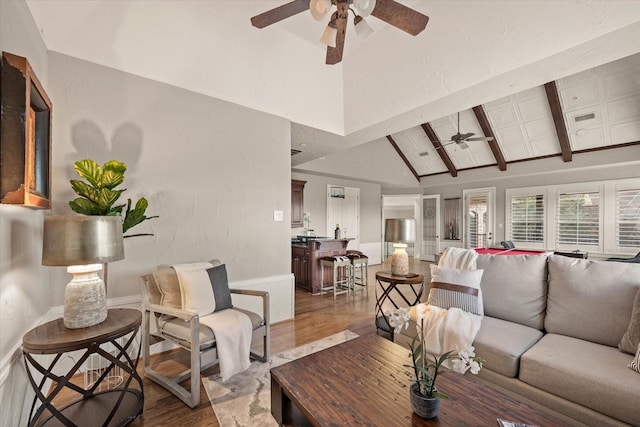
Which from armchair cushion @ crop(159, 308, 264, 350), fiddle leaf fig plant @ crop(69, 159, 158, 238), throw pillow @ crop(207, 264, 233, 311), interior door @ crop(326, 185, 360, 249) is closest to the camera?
fiddle leaf fig plant @ crop(69, 159, 158, 238)

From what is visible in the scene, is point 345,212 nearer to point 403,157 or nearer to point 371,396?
point 403,157

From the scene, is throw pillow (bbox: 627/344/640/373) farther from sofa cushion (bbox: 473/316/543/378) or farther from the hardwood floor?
the hardwood floor

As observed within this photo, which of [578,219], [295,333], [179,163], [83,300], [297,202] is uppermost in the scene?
[179,163]

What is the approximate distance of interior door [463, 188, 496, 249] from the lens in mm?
7707

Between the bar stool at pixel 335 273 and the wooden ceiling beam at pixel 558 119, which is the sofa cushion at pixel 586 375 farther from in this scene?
the wooden ceiling beam at pixel 558 119

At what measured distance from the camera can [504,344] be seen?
178 cm

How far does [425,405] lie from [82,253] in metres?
1.87

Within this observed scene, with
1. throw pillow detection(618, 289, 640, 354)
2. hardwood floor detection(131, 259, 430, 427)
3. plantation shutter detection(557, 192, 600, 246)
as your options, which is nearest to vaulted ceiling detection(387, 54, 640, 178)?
plantation shutter detection(557, 192, 600, 246)

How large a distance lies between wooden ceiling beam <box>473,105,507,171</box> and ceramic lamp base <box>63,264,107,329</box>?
6.71 metres

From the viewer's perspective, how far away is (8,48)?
147 centimetres

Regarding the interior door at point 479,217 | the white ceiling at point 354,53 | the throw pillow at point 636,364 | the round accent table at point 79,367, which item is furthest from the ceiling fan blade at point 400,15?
the interior door at point 479,217

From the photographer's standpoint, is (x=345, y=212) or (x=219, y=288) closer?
(x=219, y=288)

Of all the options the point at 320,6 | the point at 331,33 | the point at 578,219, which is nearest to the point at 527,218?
the point at 578,219

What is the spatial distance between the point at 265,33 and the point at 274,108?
0.84 meters
